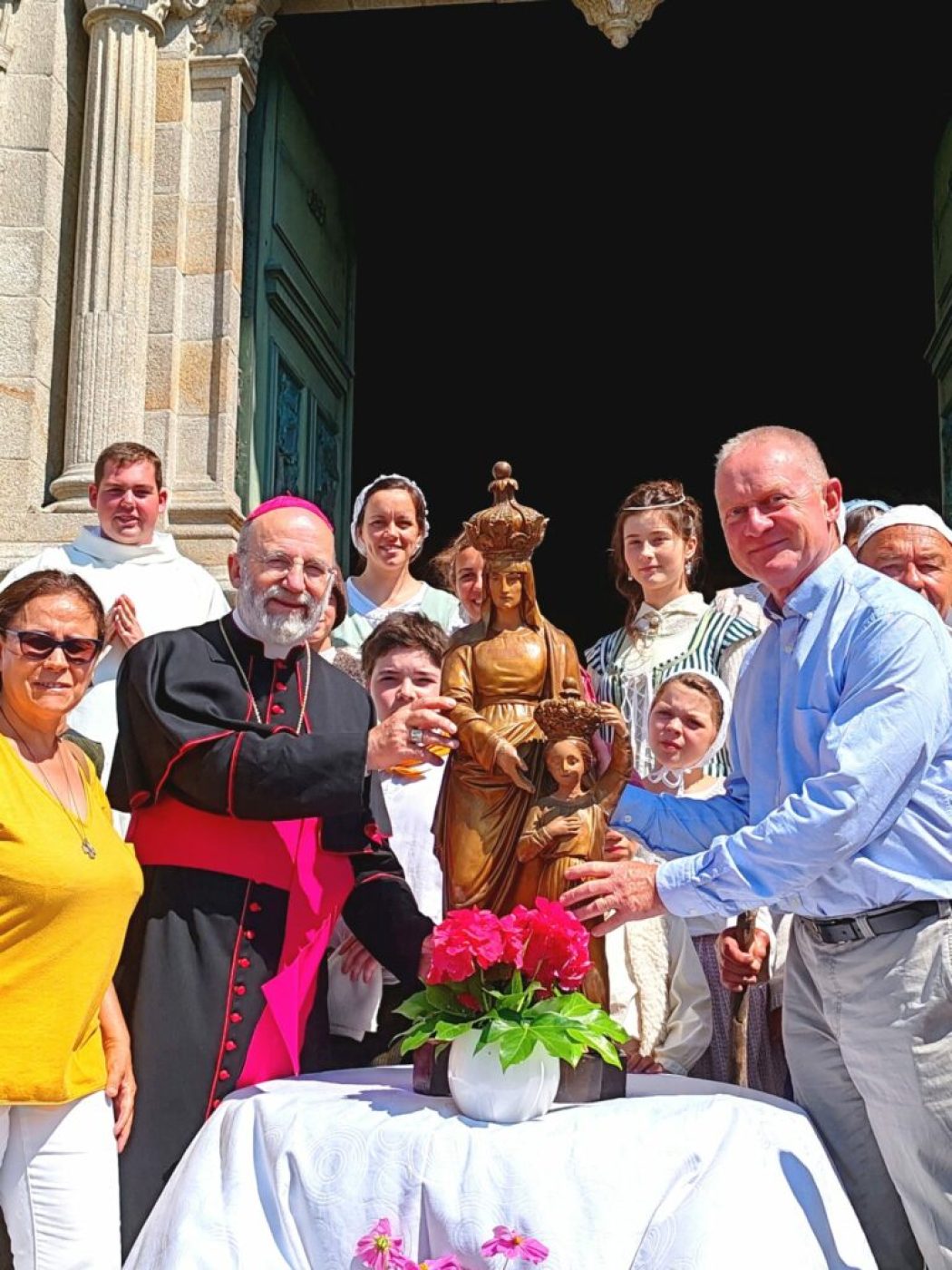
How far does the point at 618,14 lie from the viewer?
6809mm

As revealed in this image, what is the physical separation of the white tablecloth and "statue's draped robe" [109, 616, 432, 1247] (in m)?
0.39

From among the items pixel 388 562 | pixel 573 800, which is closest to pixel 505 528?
pixel 573 800

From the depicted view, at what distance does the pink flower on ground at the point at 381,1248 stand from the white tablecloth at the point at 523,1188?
2 cm

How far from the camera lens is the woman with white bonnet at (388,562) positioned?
5.16m

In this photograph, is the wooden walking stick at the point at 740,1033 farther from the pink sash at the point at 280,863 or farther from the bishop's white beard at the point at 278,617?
the bishop's white beard at the point at 278,617

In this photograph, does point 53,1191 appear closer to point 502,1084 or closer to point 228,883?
point 228,883

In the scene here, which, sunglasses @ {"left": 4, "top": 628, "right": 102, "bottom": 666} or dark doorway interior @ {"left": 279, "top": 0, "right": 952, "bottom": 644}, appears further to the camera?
dark doorway interior @ {"left": 279, "top": 0, "right": 952, "bottom": 644}

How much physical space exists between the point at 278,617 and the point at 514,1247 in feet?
4.94

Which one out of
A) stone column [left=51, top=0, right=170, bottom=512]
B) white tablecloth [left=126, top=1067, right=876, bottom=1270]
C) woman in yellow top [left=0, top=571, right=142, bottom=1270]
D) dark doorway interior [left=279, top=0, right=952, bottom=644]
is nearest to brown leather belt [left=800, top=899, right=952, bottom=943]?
white tablecloth [left=126, top=1067, right=876, bottom=1270]

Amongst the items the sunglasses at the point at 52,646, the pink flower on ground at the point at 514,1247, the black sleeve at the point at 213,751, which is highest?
the sunglasses at the point at 52,646

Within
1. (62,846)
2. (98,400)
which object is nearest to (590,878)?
(62,846)

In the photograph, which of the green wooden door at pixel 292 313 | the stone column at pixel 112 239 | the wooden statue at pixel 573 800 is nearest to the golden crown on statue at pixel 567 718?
the wooden statue at pixel 573 800

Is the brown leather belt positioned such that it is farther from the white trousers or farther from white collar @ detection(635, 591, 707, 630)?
white collar @ detection(635, 591, 707, 630)

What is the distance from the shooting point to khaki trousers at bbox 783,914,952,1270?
259 centimetres
